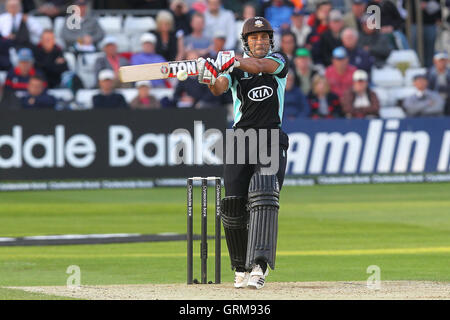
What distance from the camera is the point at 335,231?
15.4 m

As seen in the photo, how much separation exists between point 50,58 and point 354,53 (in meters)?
6.31

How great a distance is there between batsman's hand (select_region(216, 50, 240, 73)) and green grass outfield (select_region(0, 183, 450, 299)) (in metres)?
2.30

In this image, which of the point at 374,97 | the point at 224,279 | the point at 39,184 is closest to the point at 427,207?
the point at 374,97

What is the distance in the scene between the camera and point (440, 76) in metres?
24.4

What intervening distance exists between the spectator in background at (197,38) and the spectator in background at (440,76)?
15.7ft

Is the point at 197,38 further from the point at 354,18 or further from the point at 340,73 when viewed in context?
the point at 354,18

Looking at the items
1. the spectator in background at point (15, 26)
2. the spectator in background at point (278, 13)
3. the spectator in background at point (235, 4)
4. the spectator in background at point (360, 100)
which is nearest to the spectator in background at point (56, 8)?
the spectator in background at point (15, 26)

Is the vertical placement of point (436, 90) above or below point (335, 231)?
above

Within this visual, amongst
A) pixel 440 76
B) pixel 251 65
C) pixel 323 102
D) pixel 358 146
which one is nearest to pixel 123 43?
pixel 323 102

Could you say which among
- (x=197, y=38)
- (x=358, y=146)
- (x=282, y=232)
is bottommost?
(x=282, y=232)

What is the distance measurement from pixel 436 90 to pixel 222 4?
16.9 feet
